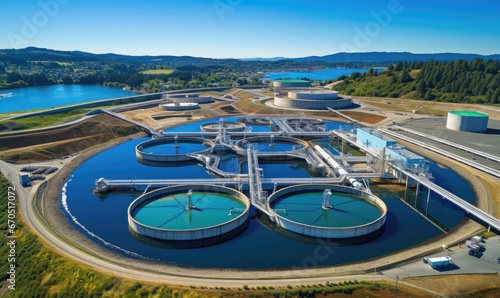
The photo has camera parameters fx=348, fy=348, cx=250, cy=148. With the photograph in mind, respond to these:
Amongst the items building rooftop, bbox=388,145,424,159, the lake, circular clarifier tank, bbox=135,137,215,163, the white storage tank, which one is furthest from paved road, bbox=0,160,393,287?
the lake

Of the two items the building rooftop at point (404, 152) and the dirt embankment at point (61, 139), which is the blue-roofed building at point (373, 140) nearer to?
the building rooftop at point (404, 152)

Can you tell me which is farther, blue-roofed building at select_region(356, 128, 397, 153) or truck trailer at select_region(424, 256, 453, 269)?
blue-roofed building at select_region(356, 128, 397, 153)

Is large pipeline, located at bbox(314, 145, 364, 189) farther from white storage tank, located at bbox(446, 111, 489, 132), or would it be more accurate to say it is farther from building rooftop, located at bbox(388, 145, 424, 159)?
white storage tank, located at bbox(446, 111, 489, 132)

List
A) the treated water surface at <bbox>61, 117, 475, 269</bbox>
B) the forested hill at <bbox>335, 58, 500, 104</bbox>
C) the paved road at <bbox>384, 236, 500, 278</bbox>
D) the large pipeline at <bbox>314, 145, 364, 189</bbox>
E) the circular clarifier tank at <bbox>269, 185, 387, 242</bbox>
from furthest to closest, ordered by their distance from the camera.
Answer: the forested hill at <bbox>335, 58, 500, 104</bbox> < the large pipeline at <bbox>314, 145, 364, 189</bbox> < the circular clarifier tank at <bbox>269, 185, 387, 242</bbox> < the treated water surface at <bbox>61, 117, 475, 269</bbox> < the paved road at <bbox>384, 236, 500, 278</bbox>

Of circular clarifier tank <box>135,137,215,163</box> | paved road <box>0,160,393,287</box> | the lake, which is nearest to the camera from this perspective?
paved road <box>0,160,393,287</box>

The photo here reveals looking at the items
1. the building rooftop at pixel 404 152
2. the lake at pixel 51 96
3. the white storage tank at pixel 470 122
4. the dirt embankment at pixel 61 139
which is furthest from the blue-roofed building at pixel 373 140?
the lake at pixel 51 96

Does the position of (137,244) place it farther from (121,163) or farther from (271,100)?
(271,100)
